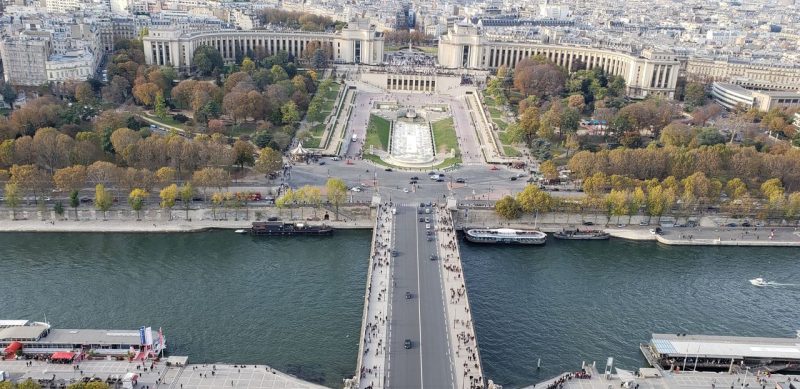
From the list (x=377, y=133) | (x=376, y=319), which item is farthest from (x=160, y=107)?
(x=376, y=319)

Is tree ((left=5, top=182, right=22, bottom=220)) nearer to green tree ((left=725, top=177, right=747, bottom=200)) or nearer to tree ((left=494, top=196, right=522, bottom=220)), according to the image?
tree ((left=494, top=196, right=522, bottom=220))

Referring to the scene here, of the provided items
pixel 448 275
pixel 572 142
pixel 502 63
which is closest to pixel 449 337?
pixel 448 275

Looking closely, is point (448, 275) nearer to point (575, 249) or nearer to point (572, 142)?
point (575, 249)

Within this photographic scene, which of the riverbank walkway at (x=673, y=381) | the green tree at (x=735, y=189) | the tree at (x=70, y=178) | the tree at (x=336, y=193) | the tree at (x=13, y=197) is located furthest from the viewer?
the green tree at (x=735, y=189)

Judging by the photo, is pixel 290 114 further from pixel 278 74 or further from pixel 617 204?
pixel 617 204

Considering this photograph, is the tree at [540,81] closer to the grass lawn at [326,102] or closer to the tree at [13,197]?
the grass lawn at [326,102]

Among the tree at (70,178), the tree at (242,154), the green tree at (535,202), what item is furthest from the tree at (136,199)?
the green tree at (535,202)
